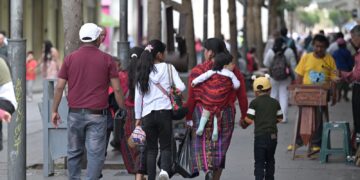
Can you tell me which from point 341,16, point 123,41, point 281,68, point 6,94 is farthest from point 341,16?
point 6,94

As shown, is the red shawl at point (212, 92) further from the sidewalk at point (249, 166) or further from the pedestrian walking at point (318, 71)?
the pedestrian walking at point (318, 71)

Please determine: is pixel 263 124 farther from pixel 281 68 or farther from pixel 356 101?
pixel 281 68

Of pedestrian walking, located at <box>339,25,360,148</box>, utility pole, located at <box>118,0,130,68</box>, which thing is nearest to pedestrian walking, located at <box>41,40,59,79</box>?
utility pole, located at <box>118,0,130,68</box>

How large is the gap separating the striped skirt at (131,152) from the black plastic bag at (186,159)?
1.40ft

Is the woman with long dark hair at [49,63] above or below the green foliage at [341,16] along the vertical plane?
below

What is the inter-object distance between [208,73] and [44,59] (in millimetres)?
17839

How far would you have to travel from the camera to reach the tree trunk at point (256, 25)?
37.0 m

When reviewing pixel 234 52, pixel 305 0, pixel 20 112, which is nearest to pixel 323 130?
pixel 20 112

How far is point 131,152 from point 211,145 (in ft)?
3.24

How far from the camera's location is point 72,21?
12.1m

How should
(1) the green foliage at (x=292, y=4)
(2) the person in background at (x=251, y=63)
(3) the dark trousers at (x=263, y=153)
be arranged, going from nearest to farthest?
(3) the dark trousers at (x=263, y=153) < (2) the person in background at (x=251, y=63) < (1) the green foliage at (x=292, y=4)

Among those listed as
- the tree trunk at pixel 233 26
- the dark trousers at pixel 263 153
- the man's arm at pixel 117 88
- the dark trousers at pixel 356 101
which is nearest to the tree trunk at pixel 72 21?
the man's arm at pixel 117 88

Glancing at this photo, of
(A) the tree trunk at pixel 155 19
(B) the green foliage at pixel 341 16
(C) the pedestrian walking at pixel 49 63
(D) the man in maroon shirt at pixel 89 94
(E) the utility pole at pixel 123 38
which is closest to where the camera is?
(D) the man in maroon shirt at pixel 89 94

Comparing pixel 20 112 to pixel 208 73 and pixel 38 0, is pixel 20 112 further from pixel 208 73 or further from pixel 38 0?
pixel 38 0
